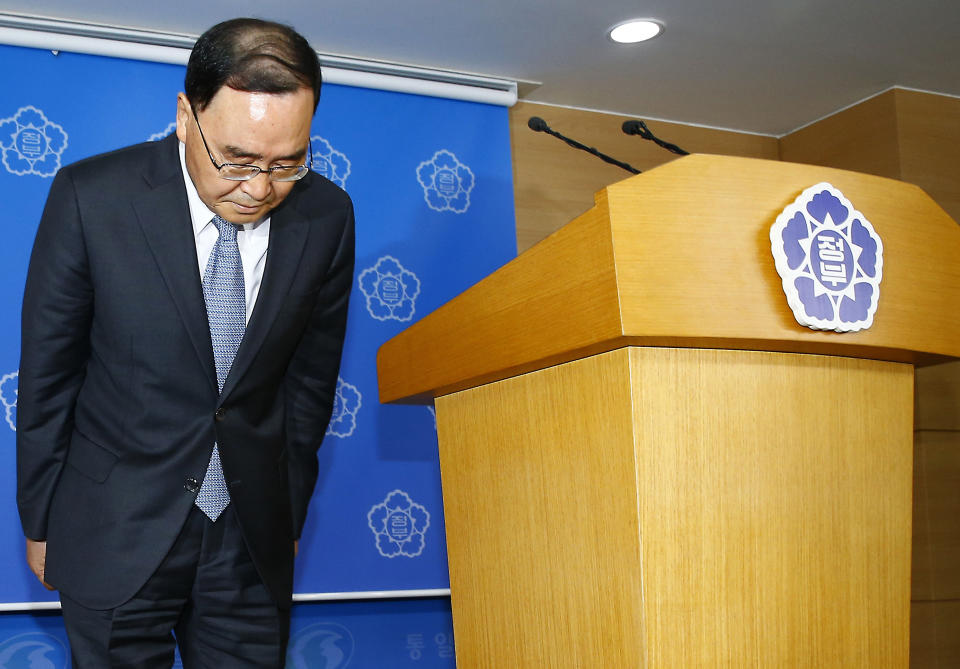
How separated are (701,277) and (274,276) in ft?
2.41

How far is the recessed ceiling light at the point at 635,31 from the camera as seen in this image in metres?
3.13

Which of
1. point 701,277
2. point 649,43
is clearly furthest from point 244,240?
point 649,43

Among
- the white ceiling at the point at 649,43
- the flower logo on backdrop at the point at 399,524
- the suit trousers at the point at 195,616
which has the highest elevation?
the white ceiling at the point at 649,43

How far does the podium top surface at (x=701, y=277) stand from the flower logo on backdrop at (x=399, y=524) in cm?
174

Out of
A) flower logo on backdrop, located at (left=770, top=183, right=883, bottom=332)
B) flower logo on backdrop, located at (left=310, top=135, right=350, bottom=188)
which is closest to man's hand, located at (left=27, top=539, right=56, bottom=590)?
flower logo on backdrop, located at (left=770, top=183, right=883, bottom=332)

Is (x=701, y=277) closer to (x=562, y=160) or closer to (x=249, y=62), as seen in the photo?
(x=249, y=62)

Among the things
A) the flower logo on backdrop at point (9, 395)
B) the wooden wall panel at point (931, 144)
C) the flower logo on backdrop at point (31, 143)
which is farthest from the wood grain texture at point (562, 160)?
the flower logo on backdrop at point (9, 395)

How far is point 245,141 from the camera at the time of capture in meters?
1.39

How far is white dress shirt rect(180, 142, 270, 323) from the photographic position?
1.49 metres

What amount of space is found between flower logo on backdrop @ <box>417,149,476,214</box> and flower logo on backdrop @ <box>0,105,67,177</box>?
3.90ft

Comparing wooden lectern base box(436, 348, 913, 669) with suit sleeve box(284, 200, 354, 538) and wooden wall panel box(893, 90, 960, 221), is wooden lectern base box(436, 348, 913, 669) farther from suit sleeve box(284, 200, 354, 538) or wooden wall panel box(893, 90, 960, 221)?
wooden wall panel box(893, 90, 960, 221)

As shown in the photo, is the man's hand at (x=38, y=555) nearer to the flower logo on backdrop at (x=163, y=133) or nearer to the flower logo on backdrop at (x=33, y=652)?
the flower logo on backdrop at (x=33, y=652)

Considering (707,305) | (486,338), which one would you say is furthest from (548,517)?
(707,305)

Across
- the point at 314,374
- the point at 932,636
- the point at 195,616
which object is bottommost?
the point at 932,636
